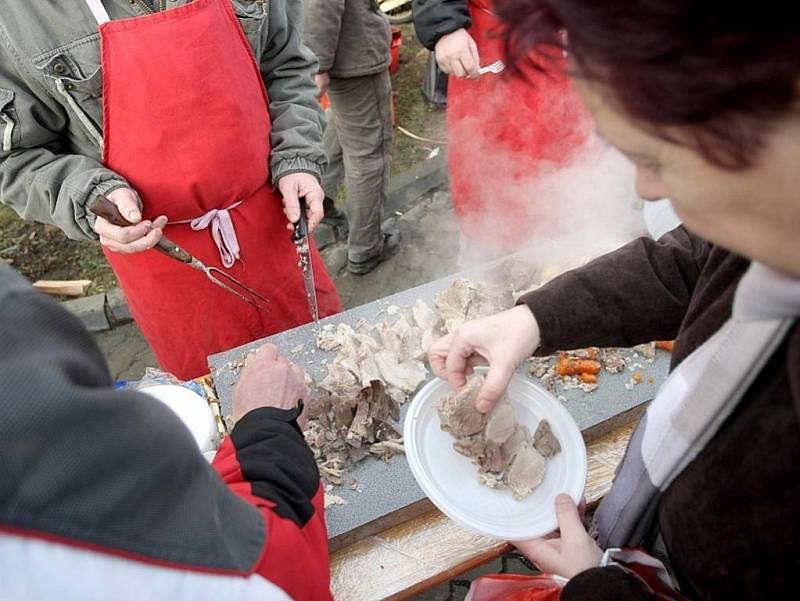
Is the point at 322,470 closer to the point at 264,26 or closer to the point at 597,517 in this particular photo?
the point at 597,517

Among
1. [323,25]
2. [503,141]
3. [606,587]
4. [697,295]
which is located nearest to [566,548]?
[606,587]

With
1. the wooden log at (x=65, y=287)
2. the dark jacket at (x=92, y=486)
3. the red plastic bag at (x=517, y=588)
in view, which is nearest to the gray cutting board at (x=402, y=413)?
the red plastic bag at (x=517, y=588)

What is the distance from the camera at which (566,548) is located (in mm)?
1555

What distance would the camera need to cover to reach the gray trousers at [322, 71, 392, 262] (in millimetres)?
Result: 4688

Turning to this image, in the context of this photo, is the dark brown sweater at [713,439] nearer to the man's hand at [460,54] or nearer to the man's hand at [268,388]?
the man's hand at [268,388]

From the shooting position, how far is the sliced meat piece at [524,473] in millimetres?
1782

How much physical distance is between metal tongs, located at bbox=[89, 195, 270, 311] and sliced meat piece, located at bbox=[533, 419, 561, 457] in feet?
5.19

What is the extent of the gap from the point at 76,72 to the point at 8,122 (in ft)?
1.19

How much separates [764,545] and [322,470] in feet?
4.54

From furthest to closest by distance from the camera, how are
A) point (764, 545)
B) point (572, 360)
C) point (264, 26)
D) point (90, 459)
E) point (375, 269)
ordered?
point (375, 269)
point (264, 26)
point (572, 360)
point (764, 545)
point (90, 459)

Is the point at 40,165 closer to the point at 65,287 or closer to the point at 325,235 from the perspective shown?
the point at 65,287

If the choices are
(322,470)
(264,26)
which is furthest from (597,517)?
(264,26)

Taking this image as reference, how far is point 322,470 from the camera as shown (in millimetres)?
2016

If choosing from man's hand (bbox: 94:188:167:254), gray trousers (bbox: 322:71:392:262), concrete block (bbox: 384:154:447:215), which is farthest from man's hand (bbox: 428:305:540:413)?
concrete block (bbox: 384:154:447:215)
